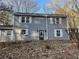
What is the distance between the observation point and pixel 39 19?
32.3 metres

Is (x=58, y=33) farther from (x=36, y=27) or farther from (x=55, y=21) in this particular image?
(x=36, y=27)

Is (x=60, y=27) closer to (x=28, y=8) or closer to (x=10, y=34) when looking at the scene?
(x=10, y=34)

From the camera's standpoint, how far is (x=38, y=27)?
106 ft

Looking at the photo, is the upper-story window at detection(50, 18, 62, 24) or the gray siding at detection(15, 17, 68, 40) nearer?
the gray siding at detection(15, 17, 68, 40)

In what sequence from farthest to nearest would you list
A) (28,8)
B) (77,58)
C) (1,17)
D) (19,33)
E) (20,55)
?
(28,8)
(19,33)
(1,17)
(20,55)
(77,58)

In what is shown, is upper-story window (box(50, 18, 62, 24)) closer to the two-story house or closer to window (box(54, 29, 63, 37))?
the two-story house

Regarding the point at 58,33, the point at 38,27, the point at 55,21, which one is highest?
the point at 55,21

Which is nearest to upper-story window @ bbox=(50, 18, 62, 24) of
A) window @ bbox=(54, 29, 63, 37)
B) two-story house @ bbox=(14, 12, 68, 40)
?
two-story house @ bbox=(14, 12, 68, 40)

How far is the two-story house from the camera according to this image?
32031mm

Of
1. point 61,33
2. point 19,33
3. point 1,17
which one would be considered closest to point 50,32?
point 61,33

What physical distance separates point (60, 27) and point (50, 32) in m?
2.01

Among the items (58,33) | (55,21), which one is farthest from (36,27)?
(58,33)

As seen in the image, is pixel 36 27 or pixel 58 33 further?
pixel 58 33

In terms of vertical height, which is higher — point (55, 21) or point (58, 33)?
point (55, 21)
